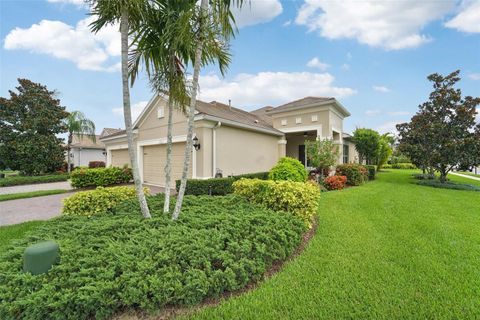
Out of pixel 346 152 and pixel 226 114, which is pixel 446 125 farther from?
pixel 226 114

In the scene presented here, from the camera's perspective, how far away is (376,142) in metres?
19.9

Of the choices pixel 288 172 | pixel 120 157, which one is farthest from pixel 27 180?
pixel 288 172

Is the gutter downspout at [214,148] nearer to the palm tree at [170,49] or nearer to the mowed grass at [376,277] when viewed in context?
the palm tree at [170,49]

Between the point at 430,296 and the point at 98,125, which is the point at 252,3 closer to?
the point at 430,296

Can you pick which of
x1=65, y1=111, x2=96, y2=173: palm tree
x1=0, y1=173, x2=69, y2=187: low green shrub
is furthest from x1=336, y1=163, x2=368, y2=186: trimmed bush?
x1=65, y1=111, x2=96, y2=173: palm tree

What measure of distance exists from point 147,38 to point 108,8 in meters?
0.95

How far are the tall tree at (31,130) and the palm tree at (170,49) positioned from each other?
60.8 ft

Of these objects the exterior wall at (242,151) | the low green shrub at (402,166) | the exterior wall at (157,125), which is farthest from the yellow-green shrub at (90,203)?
the low green shrub at (402,166)

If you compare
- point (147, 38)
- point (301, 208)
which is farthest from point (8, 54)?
point (301, 208)

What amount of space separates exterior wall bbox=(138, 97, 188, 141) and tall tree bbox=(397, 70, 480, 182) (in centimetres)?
1386

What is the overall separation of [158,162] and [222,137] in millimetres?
4455

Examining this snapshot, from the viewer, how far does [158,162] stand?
1238 cm

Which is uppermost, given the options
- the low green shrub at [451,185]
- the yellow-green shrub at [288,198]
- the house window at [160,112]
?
the house window at [160,112]

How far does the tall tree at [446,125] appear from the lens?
11.6 meters
